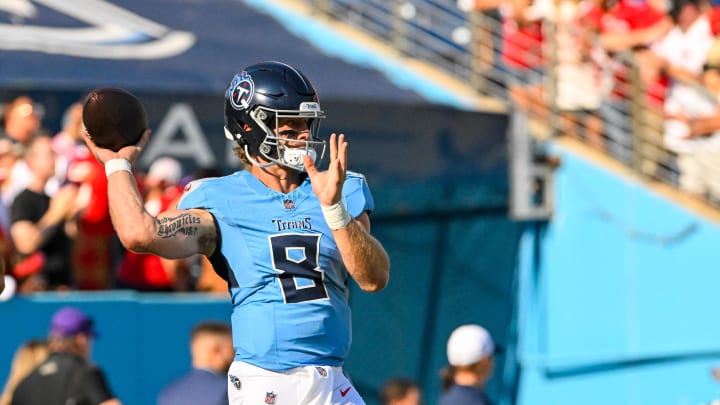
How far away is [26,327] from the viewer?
794cm

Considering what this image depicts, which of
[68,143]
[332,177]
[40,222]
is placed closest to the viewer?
[332,177]

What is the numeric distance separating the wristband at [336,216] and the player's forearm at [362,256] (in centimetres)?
Answer: 2

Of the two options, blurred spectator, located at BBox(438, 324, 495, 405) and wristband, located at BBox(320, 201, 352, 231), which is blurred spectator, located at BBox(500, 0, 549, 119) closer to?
blurred spectator, located at BBox(438, 324, 495, 405)

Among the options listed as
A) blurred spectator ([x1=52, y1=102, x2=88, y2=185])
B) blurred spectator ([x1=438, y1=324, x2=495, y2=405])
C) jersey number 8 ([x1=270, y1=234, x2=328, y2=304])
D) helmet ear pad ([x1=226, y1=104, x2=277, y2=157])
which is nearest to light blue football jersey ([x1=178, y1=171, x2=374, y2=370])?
jersey number 8 ([x1=270, y1=234, x2=328, y2=304])

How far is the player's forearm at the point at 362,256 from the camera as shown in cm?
399

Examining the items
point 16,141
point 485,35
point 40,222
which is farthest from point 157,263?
point 485,35

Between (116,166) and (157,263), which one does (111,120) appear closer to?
(116,166)

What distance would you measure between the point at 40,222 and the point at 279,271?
4.34 m

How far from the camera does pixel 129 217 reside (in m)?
3.94

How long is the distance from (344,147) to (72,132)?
193 inches

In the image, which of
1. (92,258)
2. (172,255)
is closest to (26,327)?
(92,258)

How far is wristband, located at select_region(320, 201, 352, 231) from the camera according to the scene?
3.95m

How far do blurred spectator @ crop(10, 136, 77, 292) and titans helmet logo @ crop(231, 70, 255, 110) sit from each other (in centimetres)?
397

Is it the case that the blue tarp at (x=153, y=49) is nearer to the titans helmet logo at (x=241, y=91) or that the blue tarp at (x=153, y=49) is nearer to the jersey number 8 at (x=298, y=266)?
the titans helmet logo at (x=241, y=91)
